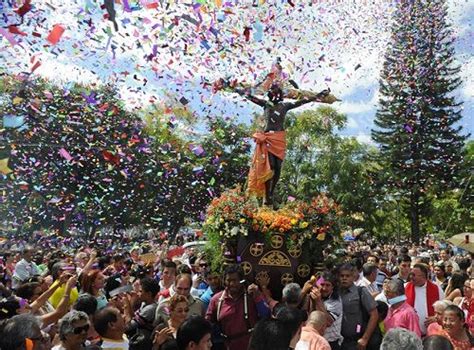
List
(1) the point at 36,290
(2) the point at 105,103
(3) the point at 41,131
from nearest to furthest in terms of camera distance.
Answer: (1) the point at 36,290 → (3) the point at 41,131 → (2) the point at 105,103

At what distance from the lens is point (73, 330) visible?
13.8ft

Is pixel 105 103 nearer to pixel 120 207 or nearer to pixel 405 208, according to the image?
pixel 120 207

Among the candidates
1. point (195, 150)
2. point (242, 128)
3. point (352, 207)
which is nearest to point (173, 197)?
point (195, 150)

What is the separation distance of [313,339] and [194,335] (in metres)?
1.10

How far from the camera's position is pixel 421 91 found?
3553cm

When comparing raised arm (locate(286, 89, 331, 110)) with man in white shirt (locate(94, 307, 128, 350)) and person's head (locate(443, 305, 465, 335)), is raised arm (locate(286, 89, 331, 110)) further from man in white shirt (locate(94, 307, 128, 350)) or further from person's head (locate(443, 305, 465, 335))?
man in white shirt (locate(94, 307, 128, 350))

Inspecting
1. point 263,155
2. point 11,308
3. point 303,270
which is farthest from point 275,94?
point 11,308

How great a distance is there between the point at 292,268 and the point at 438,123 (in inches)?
1182

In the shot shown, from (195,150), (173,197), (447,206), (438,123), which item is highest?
(438,123)

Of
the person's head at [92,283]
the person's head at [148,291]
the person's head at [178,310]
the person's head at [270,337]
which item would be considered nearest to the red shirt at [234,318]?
the person's head at [148,291]

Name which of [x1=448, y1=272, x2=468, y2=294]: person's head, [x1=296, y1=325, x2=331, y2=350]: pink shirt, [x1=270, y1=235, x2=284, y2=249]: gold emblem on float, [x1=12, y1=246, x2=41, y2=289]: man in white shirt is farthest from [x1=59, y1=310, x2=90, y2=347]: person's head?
[x1=12, y1=246, x2=41, y2=289]: man in white shirt

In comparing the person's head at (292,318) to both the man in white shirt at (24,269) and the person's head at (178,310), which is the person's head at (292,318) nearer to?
the person's head at (178,310)

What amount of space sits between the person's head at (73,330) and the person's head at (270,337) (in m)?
1.51

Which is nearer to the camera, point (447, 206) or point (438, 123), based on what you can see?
point (438, 123)
